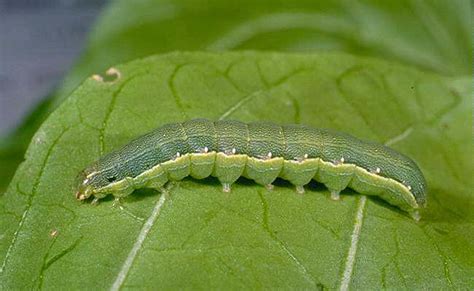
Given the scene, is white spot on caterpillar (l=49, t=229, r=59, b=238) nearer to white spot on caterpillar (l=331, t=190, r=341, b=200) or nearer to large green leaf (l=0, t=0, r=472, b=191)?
white spot on caterpillar (l=331, t=190, r=341, b=200)

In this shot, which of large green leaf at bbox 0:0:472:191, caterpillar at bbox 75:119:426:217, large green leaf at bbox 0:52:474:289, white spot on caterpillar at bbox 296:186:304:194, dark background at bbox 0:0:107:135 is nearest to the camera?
large green leaf at bbox 0:52:474:289

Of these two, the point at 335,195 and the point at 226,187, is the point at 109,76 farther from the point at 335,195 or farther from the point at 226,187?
the point at 335,195

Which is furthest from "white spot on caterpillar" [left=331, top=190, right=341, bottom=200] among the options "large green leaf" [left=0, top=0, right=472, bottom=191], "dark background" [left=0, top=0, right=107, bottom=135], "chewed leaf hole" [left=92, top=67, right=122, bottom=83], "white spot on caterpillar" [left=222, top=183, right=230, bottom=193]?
"dark background" [left=0, top=0, right=107, bottom=135]

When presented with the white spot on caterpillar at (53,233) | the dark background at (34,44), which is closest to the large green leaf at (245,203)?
the white spot on caterpillar at (53,233)

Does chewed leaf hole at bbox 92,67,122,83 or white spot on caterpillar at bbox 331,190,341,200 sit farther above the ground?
chewed leaf hole at bbox 92,67,122,83

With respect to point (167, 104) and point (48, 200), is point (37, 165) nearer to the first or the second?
point (48, 200)

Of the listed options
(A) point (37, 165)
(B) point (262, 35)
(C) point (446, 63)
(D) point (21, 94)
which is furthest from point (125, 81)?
(D) point (21, 94)

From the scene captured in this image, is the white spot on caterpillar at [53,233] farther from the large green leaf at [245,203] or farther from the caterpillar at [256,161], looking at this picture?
the caterpillar at [256,161]
